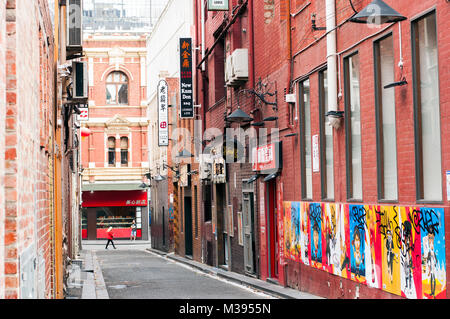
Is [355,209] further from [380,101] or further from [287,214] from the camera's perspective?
[287,214]

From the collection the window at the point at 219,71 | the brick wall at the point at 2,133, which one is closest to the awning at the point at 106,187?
the window at the point at 219,71

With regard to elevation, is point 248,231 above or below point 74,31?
below

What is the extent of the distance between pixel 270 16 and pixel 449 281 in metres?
11.2

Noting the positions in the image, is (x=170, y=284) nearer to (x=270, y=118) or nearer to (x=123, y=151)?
(x=270, y=118)

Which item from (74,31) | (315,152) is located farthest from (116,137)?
(315,152)

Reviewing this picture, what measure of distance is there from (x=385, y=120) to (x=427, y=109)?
1.69 metres

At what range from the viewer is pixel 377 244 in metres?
12.0

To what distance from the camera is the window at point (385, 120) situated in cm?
1174

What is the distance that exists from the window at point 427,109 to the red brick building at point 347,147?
2 cm

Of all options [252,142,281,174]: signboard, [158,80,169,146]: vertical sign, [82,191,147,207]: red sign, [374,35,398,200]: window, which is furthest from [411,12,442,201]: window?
[82,191,147,207]: red sign

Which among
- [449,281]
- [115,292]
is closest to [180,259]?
[115,292]

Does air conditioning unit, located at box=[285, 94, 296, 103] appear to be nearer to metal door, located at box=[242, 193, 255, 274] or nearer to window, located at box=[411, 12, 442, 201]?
metal door, located at box=[242, 193, 255, 274]

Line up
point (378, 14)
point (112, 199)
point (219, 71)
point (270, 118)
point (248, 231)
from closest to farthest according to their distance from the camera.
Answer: point (378, 14) < point (270, 118) < point (248, 231) < point (219, 71) < point (112, 199)

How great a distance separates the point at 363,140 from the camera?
42.1 ft
